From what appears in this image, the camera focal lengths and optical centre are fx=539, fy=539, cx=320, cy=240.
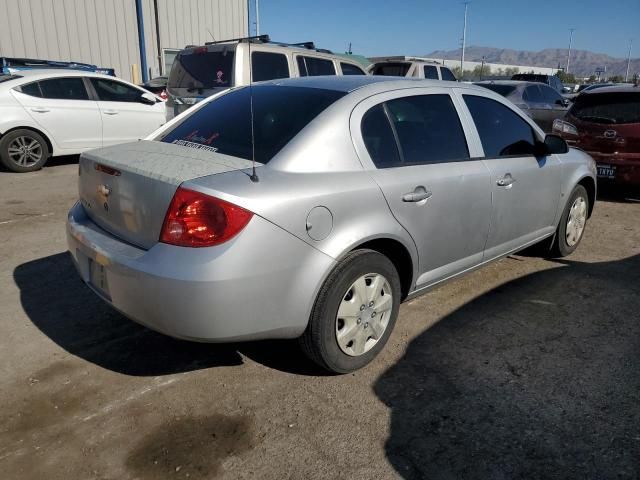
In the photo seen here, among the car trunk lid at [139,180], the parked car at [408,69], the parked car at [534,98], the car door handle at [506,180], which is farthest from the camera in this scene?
the parked car at [408,69]

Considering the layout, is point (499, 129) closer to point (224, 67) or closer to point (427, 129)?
point (427, 129)

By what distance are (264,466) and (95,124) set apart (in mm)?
8312

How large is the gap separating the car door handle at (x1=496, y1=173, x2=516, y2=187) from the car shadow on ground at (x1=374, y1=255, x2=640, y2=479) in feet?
2.92

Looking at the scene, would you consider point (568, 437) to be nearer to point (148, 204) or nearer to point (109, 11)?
point (148, 204)

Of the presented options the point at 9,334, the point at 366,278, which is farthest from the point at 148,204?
the point at 9,334

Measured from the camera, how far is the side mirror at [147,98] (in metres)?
9.75

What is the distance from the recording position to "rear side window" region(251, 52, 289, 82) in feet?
25.9

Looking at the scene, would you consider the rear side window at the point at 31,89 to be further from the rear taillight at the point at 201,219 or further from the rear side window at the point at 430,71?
the rear side window at the point at 430,71

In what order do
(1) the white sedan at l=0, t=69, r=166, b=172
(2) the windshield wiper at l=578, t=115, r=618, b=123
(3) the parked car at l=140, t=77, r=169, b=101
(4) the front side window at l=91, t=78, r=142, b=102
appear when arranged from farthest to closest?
(3) the parked car at l=140, t=77, r=169, b=101 < (4) the front side window at l=91, t=78, r=142, b=102 < (1) the white sedan at l=0, t=69, r=166, b=172 < (2) the windshield wiper at l=578, t=115, r=618, b=123

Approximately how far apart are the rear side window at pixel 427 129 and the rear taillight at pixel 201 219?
1.19 meters

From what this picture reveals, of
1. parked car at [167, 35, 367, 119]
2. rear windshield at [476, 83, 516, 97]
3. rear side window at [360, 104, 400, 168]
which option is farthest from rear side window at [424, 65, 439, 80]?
rear side window at [360, 104, 400, 168]

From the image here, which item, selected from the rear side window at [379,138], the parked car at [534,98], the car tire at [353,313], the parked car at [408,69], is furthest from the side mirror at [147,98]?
the car tire at [353,313]

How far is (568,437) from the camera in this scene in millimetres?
2475

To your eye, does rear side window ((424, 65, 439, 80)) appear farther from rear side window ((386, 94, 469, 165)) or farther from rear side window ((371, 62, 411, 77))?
rear side window ((386, 94, 469, 165))
